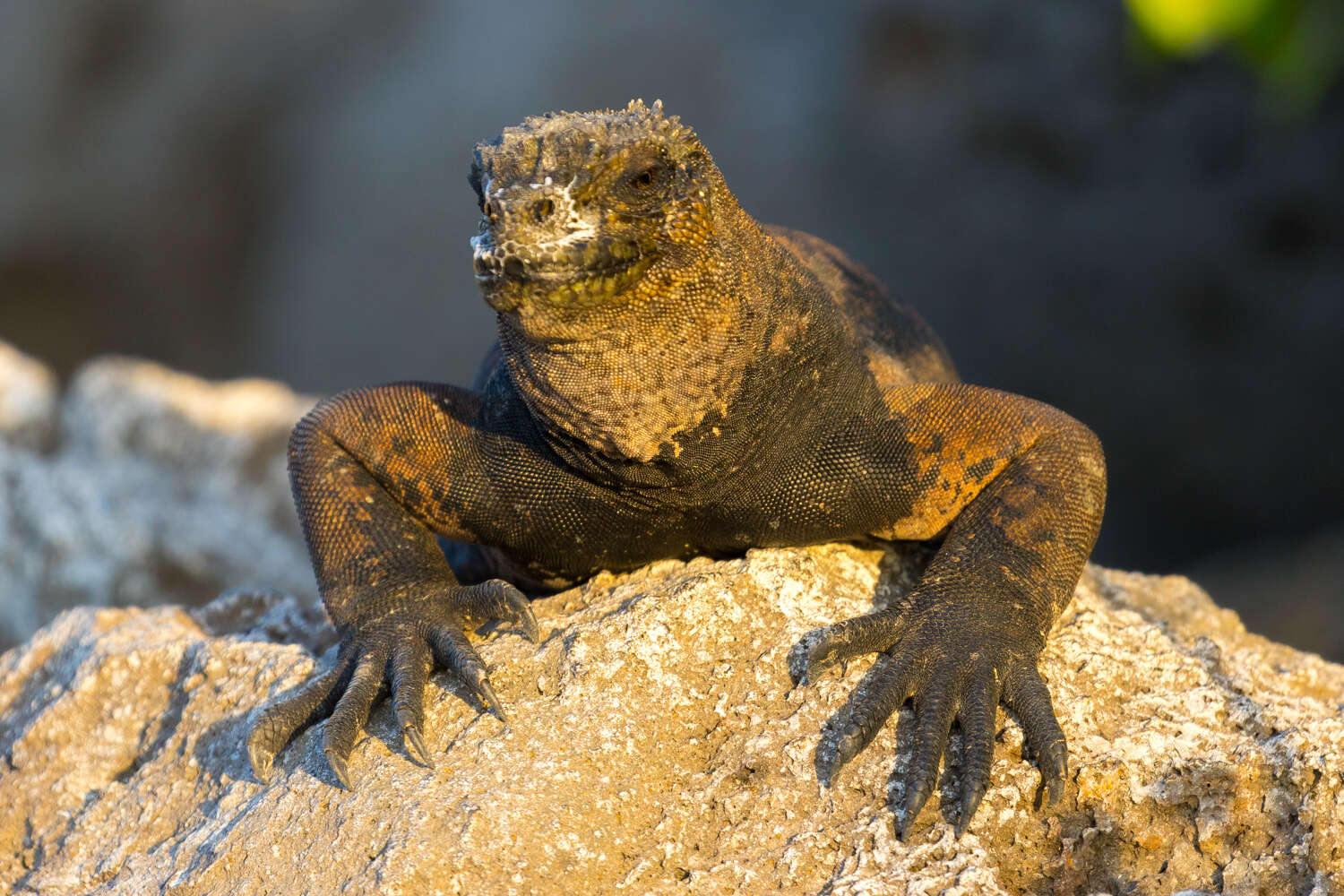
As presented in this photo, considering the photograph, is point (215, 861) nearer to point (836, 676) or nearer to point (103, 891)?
point (103, 891)

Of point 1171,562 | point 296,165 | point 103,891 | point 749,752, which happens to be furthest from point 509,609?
point 296,165

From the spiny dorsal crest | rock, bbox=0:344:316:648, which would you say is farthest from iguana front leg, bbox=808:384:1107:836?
rock, bbox=0:344:316:648

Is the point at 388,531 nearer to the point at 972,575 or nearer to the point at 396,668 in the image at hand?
the point at 396,668

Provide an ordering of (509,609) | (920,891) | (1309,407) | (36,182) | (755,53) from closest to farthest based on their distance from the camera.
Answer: (920,891)
(509,609)
(1309,407)
(755,53)
(36,182)

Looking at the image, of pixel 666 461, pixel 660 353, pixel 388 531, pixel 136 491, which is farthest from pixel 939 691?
pixel 136 491

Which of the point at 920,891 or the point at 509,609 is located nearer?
the point at 920,891

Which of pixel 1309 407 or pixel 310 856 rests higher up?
pixel 1309 407

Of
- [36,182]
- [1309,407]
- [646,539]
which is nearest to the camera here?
[646,539]

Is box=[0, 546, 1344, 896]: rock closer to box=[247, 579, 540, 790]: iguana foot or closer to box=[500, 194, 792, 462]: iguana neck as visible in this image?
box=[247, 579, 540, 790]: iguana foot
